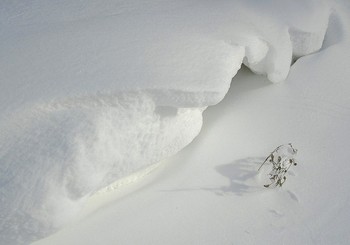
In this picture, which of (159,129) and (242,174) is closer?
(159,129)

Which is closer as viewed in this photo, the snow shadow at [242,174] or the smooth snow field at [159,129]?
the smooth snow field at [159,129]

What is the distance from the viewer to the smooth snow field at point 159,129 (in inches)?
57.8

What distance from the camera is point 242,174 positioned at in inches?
71.2

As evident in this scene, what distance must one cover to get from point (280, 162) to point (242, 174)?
0.56 ft

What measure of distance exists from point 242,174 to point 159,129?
1.38 ft

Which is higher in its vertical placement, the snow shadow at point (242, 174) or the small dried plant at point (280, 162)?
the small dried plant at point (280, 162)

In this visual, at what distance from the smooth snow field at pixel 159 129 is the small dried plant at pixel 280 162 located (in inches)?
1.2

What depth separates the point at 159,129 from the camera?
5.54 feet

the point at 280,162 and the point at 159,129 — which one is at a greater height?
the point at 159,129

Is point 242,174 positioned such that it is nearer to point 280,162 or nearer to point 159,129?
point 280,162

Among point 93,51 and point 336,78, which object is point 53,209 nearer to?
point 93,51

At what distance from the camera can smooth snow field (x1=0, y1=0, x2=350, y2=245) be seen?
1.47 m

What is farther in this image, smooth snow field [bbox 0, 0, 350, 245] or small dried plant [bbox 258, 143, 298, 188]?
small dried plant [bbox 258, 143, 298, 188]

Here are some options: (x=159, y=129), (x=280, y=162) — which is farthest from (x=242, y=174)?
(x=159, y=129)
